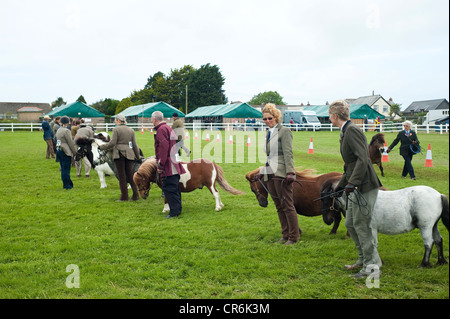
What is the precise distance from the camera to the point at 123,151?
Result: 9.40 m

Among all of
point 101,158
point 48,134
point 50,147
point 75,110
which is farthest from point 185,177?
point 75,110

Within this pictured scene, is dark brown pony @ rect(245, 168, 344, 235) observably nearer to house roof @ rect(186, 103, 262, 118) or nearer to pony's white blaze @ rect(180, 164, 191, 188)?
pony's white blaze @ rect(180, 164, 191, 188)

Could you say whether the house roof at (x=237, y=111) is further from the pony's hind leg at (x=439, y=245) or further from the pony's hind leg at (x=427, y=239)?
the pony's hind leg at (x=427, y=239)

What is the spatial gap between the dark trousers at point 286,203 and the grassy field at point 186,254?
241 mm

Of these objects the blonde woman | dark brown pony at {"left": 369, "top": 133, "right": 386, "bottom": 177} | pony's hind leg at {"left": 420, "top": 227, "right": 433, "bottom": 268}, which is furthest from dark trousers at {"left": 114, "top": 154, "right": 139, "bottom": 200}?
dark brown pony at {"left": 369, "top": 133, "right": 386, "bottom": 177}

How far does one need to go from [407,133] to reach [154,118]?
909 cm

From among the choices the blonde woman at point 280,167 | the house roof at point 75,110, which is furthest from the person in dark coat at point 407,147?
the house roof at point 75,110

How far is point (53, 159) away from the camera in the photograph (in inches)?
737

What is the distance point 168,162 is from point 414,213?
486cm

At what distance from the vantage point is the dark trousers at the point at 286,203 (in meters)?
6.07

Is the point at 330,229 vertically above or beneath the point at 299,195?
beneath

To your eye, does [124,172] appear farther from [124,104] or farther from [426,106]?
[426,106]
